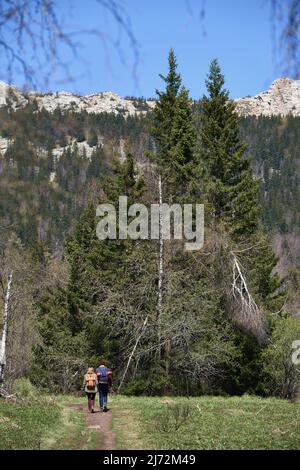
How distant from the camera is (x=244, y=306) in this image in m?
29.0

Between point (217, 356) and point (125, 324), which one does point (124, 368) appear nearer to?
point (125, 324)

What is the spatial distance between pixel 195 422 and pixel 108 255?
19128 mm

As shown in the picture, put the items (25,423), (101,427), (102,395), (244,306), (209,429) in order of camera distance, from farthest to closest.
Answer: (244,306)
(102,395)
(101,427)
(25,423)
(209,429)

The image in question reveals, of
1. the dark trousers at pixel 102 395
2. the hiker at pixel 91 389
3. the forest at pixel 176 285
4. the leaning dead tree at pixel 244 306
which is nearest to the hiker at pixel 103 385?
the dark trousers at pixel 102 395

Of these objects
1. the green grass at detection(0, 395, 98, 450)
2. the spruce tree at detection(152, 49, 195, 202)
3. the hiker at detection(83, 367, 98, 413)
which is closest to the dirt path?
the green grass at detection(0, 395, 98, 450)

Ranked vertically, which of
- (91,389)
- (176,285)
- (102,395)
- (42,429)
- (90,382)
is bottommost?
(102,395)

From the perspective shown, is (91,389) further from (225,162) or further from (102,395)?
(225,162)

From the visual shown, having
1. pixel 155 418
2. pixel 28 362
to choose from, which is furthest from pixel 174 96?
pixel 155 418

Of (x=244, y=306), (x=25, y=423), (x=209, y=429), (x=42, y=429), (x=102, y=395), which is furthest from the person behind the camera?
(x=244, y=306)

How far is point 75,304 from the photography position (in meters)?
34.8

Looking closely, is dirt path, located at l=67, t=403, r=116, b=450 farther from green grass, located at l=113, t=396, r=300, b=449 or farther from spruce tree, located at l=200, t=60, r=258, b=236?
spruce tree, located at l=200, t=60, r=258, b=236

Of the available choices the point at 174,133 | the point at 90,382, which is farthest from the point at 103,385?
the point at 174,133

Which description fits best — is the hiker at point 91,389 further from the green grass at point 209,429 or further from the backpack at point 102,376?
the green grass at point 209,429

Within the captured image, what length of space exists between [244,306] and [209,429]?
1622cm
